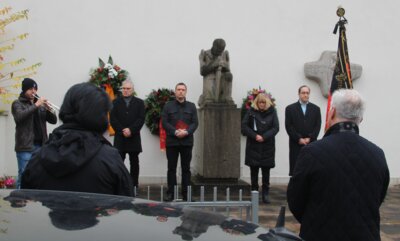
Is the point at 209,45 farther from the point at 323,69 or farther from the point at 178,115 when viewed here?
the point at 178,115

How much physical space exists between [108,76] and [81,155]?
746cm

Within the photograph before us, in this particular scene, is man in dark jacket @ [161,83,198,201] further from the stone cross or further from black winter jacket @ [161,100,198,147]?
the stone cross

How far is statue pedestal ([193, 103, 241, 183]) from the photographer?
9.16 metres

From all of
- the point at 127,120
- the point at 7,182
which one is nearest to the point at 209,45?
the point at 127,120

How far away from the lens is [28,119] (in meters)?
6.97

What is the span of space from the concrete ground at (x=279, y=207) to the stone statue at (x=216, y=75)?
166 cm

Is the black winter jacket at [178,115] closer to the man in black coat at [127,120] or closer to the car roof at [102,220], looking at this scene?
the man in black coat at [127,120]

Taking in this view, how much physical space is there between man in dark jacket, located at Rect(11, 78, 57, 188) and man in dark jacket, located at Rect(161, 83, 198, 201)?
1829mm

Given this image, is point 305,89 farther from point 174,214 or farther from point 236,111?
point 174,214

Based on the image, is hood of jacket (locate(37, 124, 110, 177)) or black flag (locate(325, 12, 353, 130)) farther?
black flag (locate(325, 12, 353, 130))

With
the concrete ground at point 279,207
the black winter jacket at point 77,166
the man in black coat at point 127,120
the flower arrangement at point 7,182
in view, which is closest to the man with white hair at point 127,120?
the man in black coat at point 127,120

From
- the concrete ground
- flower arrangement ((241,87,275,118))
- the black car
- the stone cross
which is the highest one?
the stone cross

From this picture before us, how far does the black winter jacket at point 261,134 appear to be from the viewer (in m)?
8.12

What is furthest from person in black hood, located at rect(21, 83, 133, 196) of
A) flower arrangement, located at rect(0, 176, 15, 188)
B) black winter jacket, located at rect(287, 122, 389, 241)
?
flower arrangement, located at rect(0, 176, 15, 188)
